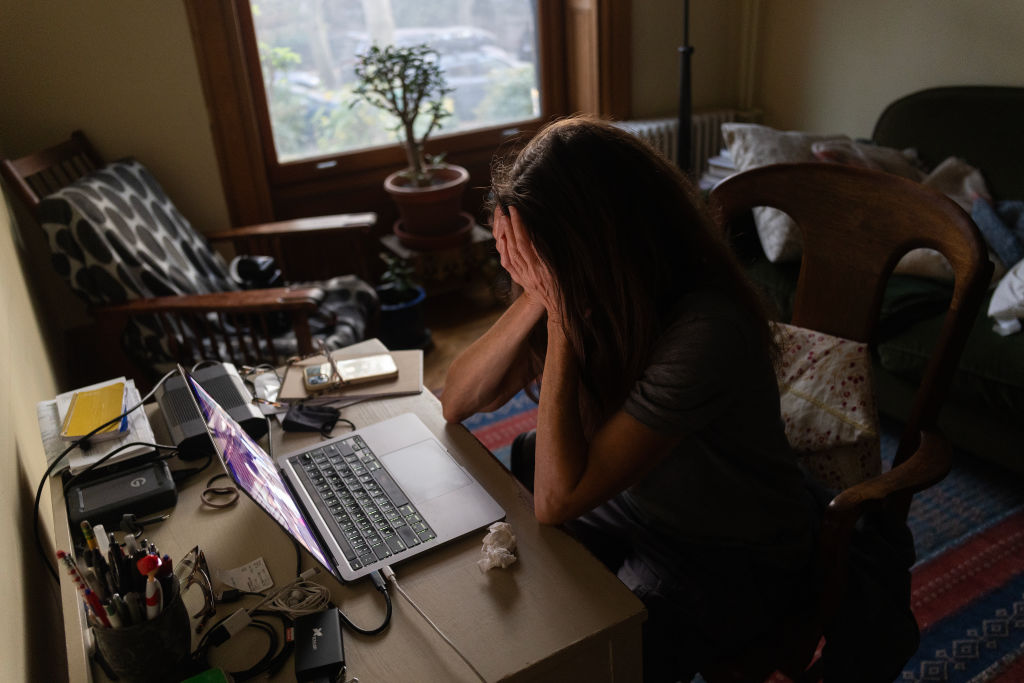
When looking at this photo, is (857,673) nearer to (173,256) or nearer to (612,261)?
(612,261)

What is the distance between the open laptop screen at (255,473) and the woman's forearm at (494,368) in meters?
0.32

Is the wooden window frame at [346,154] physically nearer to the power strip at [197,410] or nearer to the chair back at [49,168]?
the chair back at [49,168]

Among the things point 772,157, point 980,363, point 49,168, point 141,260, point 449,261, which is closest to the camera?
point 980,363

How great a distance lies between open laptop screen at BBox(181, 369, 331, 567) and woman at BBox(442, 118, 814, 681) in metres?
0.32

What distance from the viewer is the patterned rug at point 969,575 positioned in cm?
158

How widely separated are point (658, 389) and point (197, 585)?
64 cm

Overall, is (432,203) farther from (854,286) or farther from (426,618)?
(426,618)

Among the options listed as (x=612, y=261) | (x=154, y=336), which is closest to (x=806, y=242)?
(x=612, y=261)

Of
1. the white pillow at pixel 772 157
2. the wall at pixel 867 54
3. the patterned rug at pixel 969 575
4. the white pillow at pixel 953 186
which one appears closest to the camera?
the patterned rug at pixel 969 575

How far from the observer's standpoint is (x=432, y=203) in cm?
A: 308

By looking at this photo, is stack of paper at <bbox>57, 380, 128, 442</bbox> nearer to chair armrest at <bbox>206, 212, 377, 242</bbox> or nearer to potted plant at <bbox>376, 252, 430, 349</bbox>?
chair armrest at <bbox>206, 212, 377, 242</bbox>

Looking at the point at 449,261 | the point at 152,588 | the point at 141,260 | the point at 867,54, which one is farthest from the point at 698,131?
the point at 152,588

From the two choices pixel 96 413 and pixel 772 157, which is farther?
pixel 772 157

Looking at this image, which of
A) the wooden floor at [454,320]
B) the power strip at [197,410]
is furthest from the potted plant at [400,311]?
the power strip at [197,410]
